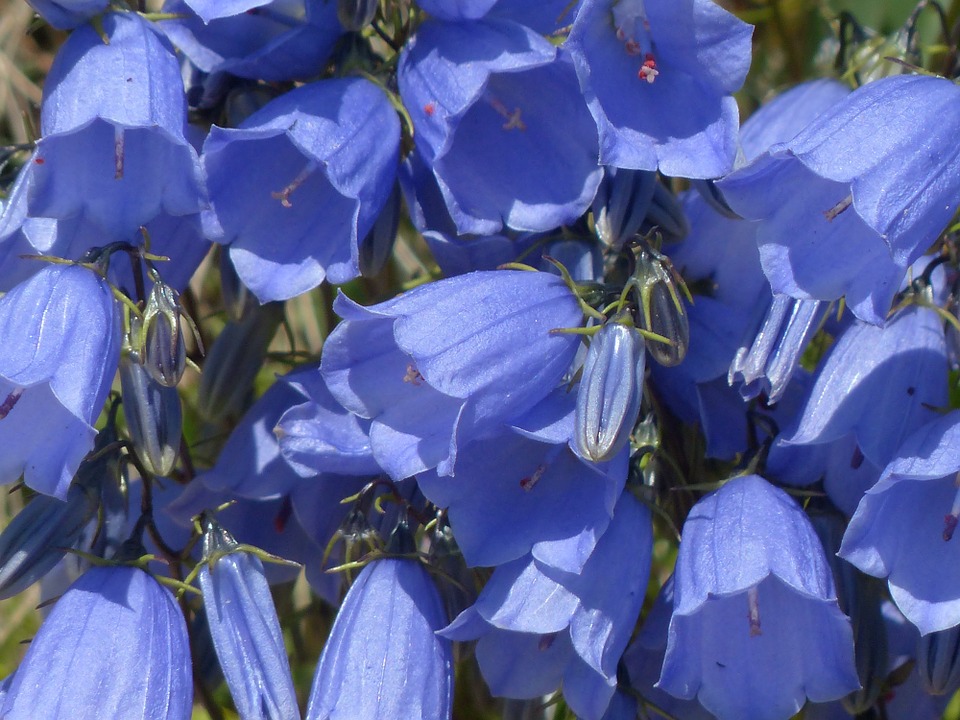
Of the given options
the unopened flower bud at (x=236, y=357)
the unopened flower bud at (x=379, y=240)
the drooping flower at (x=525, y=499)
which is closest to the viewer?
the drooping flower at (x=525, y=499)

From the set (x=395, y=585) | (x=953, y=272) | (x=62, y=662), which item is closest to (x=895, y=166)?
(x=953, y=272)

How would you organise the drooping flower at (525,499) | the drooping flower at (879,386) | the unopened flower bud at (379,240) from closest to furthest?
the drooping flower at (525,499) < the drooping flower at (879,386) < the unopened flower bud at (379,240)

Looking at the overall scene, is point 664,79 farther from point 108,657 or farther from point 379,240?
point 108,657

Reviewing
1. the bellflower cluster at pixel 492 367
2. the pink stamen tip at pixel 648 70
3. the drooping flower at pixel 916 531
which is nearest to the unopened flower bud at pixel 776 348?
the bellflower cluster at pixel 492 367

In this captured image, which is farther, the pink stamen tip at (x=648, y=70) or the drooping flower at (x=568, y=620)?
the pink stamen tip at (x=648, y=70)

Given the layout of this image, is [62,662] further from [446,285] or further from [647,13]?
[647,13]

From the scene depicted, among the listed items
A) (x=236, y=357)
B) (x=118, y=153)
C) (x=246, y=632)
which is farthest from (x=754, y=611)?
(x=118, y=153)

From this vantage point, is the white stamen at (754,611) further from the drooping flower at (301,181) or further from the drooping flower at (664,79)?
the drooping flower at (301,181)
